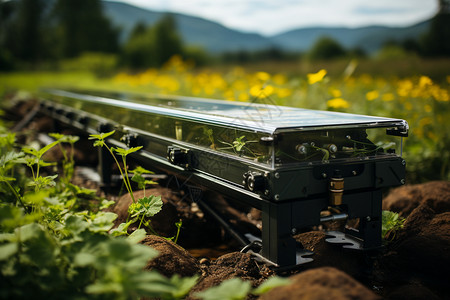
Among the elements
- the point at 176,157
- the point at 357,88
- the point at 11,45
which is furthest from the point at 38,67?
the point at 176,157

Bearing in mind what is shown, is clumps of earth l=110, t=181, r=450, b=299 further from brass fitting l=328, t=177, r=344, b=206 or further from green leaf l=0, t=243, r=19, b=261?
green leaf l=0, t=243, r=19, b=261

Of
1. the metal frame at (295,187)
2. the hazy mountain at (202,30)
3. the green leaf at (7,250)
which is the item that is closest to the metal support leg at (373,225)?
the metal frame at (295,187)

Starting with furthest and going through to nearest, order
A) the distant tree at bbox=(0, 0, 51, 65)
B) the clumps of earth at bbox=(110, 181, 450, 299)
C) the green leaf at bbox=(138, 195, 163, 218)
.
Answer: the distant tree at bbox=(0, 0, 51, 65) < the green leaf at bbox=(138, 195, 163, 218) < the clumps of earth at bbox=(110, 181, 450, 299)

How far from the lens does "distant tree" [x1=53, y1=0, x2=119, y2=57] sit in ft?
141

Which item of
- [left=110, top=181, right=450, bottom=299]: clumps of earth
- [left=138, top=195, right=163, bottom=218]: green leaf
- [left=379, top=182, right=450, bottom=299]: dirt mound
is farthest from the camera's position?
[left=138, top=195, right=163, bottom=218]: green leaf

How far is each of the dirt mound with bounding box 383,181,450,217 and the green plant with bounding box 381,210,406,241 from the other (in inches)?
18.5

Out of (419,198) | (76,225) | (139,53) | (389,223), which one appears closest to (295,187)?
(389,223)

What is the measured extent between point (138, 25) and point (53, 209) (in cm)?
5994

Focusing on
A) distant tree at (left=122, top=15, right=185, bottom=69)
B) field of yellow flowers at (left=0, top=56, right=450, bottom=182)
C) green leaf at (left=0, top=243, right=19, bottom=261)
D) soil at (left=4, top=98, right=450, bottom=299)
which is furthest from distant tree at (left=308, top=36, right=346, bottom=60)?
green leaf at (left=0, top=243, right=19, bottom=261)

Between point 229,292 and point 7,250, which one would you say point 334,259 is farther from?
point 7,250

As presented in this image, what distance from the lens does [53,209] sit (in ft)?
7.36

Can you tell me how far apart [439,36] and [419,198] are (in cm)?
1605

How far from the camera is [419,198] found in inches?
123

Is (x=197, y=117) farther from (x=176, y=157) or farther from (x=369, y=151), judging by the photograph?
(x=369, y=151)
